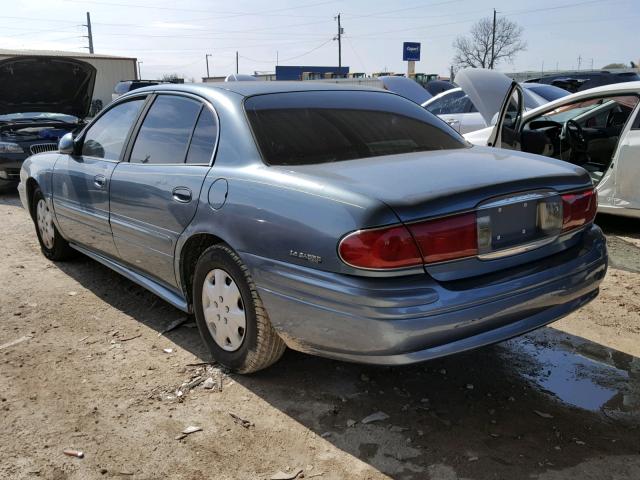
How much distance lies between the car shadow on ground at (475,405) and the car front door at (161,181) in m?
0.63

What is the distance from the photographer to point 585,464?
7.94 feet

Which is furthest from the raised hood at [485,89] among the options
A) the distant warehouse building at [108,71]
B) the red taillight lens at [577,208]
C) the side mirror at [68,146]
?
the distant warehouse building at [108,71]

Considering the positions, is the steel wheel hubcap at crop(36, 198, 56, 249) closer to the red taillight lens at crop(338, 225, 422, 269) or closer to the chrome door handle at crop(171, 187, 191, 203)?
the chrome door handle at crop(171, 187, 191, 203)

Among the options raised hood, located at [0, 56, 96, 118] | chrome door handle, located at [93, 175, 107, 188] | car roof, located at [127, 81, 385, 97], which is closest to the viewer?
car roof, located at [127, 81, 385, 97]

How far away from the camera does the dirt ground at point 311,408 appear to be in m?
2.47

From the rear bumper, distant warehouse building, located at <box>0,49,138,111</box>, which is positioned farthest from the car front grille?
distant warehouse building, located at <box>0,49,138,111</box>

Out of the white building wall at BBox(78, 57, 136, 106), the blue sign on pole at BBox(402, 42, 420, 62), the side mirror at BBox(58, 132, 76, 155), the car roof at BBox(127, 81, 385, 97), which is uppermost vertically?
the blue sign on pole at BBox(402, 42, 420, 62)

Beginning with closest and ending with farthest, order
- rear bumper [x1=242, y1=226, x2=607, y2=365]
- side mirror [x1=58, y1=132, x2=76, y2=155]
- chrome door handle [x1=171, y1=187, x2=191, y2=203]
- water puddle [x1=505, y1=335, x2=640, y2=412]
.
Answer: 1. rear bumper [x1=242, y1=226, x2=607, y2=365]
2. water puddle [x1=505, y1=335, x2=640, y2=412]
3. chrome door handle [x1=171, y1=187, x2=191, y2=203]
4. side mirror [x1=58, y1=132, x2=76, y2=155]

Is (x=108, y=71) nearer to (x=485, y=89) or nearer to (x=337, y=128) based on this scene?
(x=485, y=89)

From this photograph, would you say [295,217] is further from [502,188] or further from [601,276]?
[601,276]

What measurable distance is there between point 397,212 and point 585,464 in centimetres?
129

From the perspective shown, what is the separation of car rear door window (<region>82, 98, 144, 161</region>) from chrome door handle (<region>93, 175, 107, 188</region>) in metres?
0.15

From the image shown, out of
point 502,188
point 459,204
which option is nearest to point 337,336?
point 459,204

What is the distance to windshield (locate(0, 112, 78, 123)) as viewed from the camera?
938 centimetres
